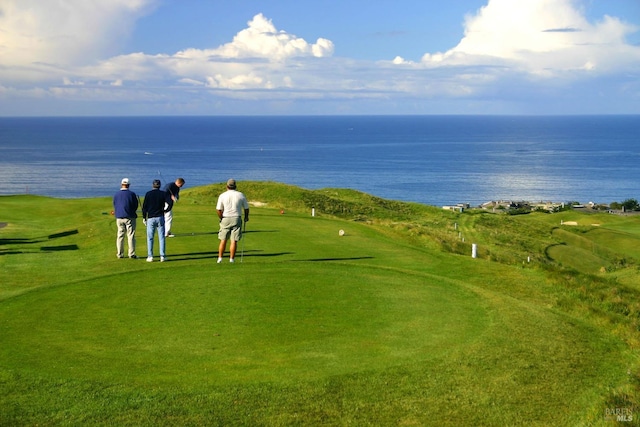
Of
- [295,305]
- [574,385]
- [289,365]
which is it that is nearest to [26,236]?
[295,305]

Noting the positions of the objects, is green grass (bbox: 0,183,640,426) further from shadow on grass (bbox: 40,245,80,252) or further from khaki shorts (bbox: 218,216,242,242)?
shadow on grass (bbox: 40,245,80,252)

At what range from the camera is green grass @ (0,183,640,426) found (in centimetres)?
961

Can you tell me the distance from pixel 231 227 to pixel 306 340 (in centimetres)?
700

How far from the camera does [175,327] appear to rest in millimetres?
12516

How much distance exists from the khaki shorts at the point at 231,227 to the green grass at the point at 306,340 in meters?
0.76

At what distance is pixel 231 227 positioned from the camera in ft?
60.3

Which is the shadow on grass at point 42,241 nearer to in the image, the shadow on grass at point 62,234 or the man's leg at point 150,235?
the shadow on grass at point 62,234

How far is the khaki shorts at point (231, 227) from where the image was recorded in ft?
60.0

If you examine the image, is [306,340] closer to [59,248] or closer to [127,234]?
[127,234]

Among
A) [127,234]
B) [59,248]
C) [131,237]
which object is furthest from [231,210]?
[59,248]

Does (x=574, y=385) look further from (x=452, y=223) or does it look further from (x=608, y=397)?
(x=452, y=223)

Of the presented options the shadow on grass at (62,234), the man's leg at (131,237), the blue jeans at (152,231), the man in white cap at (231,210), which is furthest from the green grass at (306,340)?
the shadow on grass at (62,234)

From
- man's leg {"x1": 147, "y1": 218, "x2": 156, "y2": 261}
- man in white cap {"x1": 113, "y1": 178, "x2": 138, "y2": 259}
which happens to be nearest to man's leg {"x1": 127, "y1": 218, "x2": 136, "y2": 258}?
man in white cap {"x1": 113, "y1": 178, "x2": 138, "y2": 259}

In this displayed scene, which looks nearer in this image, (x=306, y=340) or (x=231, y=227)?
(x=306, y=340)
